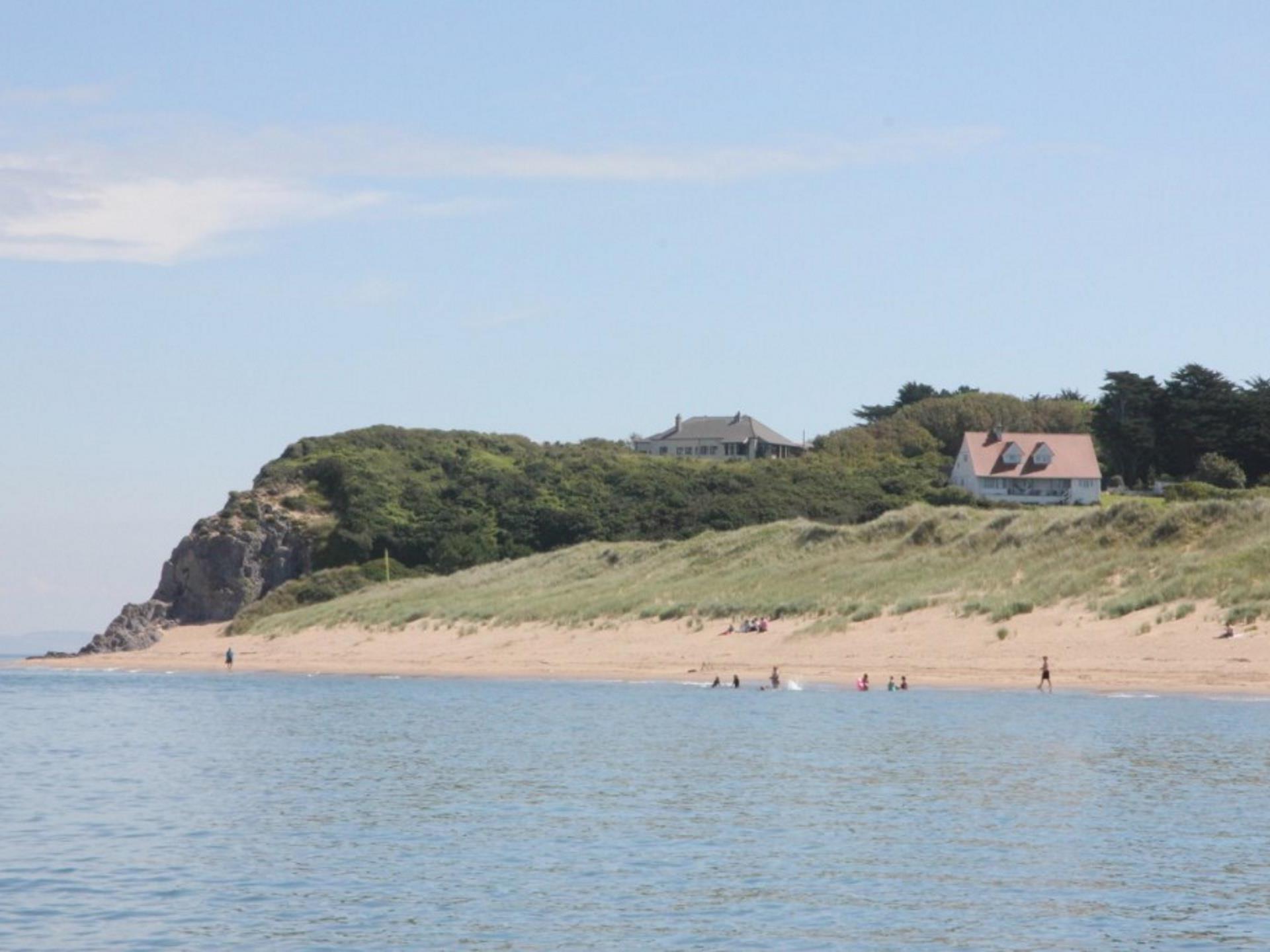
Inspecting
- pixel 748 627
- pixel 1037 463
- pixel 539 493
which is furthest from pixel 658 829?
pixel 1037 463

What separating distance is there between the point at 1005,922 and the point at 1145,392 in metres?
93.9

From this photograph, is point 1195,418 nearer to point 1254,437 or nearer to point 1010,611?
point 1254,437

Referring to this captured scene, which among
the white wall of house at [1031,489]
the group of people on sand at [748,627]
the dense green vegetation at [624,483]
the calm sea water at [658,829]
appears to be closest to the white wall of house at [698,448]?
the dense green vegetation at [624,483]

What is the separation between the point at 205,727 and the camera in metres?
43.5

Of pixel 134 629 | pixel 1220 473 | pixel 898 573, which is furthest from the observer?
pixel 134 629

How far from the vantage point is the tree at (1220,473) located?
94.2 metres

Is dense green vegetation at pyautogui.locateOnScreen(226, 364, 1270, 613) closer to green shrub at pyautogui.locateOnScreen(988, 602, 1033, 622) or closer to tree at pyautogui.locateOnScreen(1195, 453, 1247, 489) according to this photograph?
tree at pyautogui.locateOnScreen(1195, 453, 1247, 489)

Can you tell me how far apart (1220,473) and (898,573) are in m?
39.7

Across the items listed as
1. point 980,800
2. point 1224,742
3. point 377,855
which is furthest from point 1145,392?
point 377,855

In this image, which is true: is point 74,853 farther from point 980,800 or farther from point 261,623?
point 261,623

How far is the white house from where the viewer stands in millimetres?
106562

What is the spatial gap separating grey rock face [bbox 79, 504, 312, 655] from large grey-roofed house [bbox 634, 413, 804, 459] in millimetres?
51211

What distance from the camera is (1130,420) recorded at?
106 m

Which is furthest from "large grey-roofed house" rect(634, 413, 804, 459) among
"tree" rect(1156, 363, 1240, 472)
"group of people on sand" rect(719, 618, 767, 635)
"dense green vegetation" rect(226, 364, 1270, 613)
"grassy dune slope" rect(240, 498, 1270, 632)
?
"group of people on sand" rect(719, 618, 767, 635)
